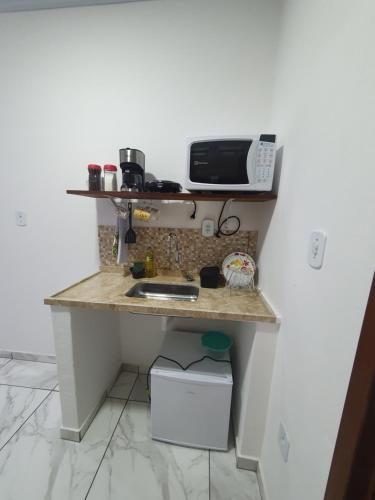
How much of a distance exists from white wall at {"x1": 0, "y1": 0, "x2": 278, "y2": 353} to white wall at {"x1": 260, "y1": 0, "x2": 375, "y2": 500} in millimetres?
348

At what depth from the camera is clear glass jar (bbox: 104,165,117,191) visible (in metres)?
1.22

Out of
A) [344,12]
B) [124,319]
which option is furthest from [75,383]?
[344,12]

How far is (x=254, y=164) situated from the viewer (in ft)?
3.21

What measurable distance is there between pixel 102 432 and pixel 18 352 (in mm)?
1135

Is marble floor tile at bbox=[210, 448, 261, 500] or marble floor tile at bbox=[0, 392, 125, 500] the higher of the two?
marble floor tile at bbox=[210, 448, 261, 500]

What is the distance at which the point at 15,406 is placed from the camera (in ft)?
4.30

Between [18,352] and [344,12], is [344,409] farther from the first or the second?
[18,352]

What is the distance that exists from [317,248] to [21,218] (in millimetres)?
1920

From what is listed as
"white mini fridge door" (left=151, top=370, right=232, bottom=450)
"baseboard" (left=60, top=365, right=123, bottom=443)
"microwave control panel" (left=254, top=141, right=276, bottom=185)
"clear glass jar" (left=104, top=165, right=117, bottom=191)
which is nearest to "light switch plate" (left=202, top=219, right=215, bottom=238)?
"microwave control panel" (left=254, top=141, right=276, bottom=185)

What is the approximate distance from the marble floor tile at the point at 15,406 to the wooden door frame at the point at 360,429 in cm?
164

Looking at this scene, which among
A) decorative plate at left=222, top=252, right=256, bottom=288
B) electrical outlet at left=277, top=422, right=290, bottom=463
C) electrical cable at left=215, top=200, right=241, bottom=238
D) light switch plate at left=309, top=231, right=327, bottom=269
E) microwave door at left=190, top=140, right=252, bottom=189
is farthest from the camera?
electrical cable at left=215, top=200, right=241, bottom=238

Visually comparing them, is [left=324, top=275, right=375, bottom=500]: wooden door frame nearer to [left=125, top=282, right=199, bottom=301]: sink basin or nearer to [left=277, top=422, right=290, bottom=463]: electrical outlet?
[left=277, top=422, right=290, bottom=463]: electrical outlet

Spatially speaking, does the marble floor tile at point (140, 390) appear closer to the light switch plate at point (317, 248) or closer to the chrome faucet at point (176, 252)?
the chrome faucet at point (176, 252)

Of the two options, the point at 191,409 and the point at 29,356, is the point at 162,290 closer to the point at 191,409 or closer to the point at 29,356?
the point at 191,409
